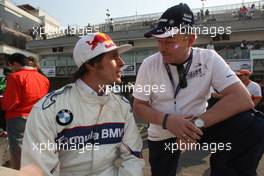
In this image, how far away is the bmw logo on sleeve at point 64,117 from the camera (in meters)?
2.24

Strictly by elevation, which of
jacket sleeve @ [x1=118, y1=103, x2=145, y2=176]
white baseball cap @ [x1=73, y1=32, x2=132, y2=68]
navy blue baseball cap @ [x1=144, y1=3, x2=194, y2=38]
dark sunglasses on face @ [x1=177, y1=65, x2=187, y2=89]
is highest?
navy blue baseball cap @ [x1=144, y1=3, x2=194, y2=38]

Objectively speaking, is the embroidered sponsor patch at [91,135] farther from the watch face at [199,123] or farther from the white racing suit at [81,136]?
the watch face at [199,123]

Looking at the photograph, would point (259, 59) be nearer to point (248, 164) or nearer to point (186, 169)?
point (186, 169)

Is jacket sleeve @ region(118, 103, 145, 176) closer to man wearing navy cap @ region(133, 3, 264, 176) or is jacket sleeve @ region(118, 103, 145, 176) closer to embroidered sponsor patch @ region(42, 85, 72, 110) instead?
man wearing navy cap @ region(133, 3, 264, 176)

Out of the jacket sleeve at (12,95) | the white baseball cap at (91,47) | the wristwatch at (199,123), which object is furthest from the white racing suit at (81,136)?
the jacket sleeve at (12,95)

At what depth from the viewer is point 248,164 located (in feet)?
6.90

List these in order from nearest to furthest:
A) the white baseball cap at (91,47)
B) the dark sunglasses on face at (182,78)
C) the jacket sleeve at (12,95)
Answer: the white baseball cap at (91,47) < the dark sunglasses on face at (182,78) < the jacket sleeve at (12,95)

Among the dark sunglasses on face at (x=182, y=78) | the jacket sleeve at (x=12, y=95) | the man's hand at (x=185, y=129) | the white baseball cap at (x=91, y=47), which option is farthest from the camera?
the jacket sleeve at (x=12, y=95)

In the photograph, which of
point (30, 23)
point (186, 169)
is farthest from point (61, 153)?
point (30, 23)

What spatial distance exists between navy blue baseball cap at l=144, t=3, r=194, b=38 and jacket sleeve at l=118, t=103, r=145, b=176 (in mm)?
596

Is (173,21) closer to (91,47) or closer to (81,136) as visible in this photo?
(91,47)

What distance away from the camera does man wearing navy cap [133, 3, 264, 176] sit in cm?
212

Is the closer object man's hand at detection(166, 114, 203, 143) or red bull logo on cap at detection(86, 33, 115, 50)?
man's hand at detection(166, 114, 203, 143)

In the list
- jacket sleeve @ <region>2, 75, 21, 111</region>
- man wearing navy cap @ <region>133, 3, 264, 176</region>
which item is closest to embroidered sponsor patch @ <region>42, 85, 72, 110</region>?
man wearing navy cap @ <region>133, 3, 264, 176</region>
